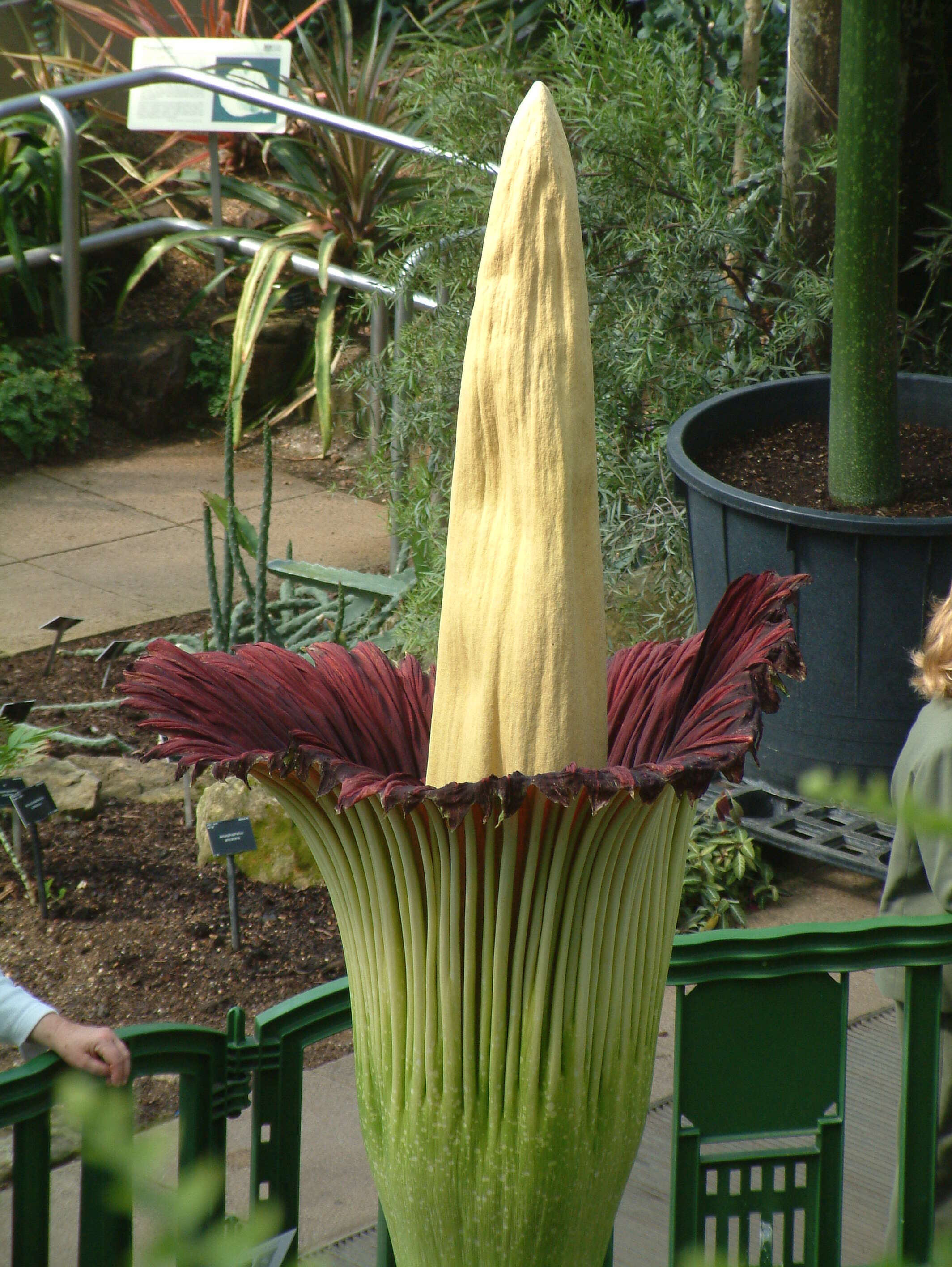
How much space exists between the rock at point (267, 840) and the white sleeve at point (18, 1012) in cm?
160

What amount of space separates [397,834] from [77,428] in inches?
212

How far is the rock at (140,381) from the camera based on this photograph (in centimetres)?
612

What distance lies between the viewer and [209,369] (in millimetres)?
6316

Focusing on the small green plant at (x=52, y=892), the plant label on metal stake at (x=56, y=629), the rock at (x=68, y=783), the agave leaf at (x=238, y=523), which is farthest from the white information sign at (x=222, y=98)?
the small green plant at (x=52, y=892)

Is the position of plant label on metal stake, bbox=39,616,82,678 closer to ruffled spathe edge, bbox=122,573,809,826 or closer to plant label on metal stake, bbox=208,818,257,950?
plant label on metal stake, bbox=208,818,257,950

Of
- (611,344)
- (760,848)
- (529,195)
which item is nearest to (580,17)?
(611,344)

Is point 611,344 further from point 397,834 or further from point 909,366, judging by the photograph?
point 397,834

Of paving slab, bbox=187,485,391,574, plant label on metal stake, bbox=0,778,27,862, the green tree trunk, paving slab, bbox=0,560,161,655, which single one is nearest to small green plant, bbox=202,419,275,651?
plant label on metal stake, bbox=0,778,27,862

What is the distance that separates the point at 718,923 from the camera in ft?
9.50

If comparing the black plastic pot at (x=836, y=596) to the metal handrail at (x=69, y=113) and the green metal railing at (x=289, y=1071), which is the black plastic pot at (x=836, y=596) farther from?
the metal handrail at (x=69, y=113)

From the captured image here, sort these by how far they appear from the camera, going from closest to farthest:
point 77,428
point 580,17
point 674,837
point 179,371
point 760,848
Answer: point 674,837, point 760,848, point 580,17, point 77,428, point 179,371

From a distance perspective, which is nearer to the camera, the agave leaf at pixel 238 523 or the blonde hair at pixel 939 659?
the blonde hair at pixel 939 659

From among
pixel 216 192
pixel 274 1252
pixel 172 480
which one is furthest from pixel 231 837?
pixel 216 192

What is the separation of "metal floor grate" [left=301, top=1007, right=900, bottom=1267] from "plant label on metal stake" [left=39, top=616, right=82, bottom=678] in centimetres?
199
